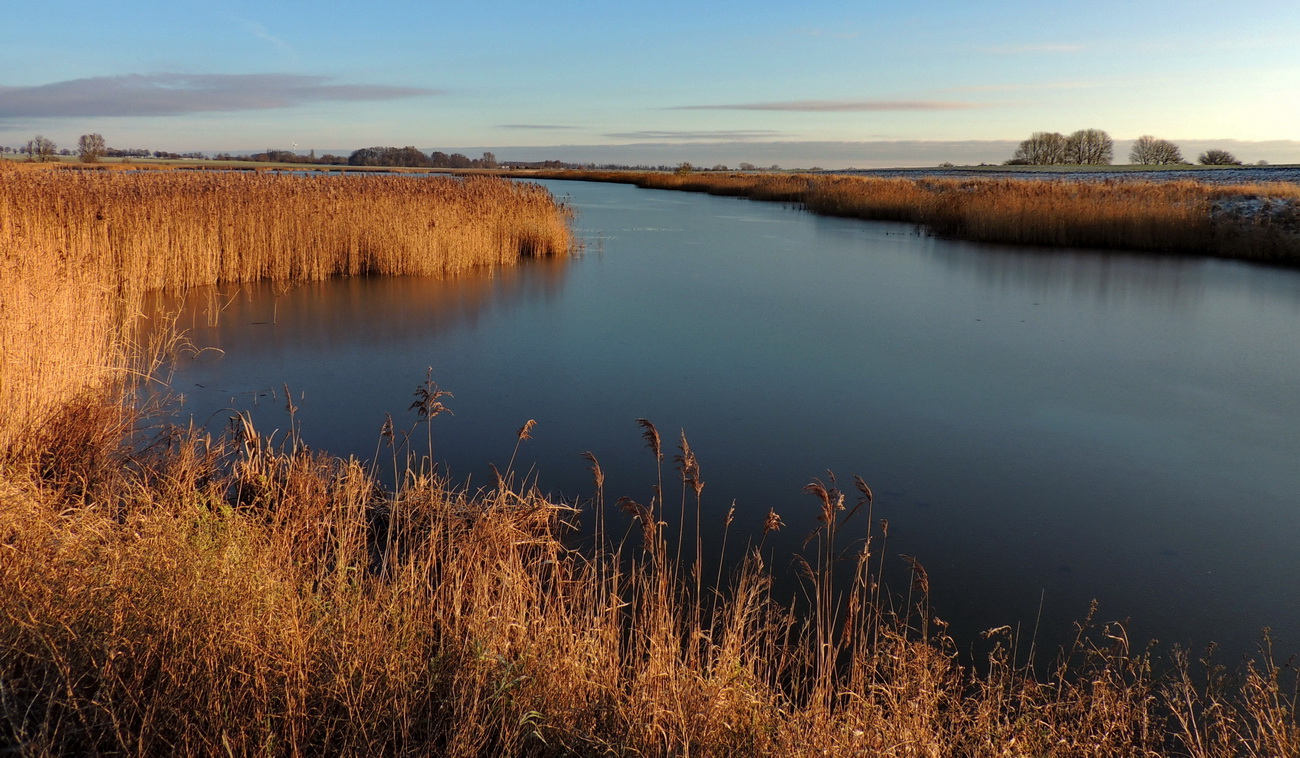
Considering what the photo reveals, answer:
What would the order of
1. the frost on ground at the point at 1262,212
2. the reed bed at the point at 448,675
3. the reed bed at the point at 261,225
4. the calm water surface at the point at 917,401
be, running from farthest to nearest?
1. the frost on ground at the point at 1262,212
2. the reed bed at the point at 261,225
3. the calm water surface at the point at 917,401
4. the reed bed at the point at 448,675

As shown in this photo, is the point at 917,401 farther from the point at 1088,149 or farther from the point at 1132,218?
the point at 1088,149

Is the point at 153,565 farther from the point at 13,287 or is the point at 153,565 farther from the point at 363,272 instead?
the point at 363,272

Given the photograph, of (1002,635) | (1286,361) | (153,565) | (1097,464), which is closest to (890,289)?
(1286,361)

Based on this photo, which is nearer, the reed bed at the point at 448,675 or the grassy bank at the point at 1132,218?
the reed bed at the point at 448,675

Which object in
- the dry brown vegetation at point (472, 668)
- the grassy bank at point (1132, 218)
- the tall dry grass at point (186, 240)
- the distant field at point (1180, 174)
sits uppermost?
the distant field at point (1180, 174)

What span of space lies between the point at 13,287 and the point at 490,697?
10.1 feet

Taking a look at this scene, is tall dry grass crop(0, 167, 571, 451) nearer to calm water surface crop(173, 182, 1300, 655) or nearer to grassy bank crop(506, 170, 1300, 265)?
calm water surface crop(173, 182, 1300, 655)

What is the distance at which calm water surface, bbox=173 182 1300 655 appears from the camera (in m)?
Answer: 2.68

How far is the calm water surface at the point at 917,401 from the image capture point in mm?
2682

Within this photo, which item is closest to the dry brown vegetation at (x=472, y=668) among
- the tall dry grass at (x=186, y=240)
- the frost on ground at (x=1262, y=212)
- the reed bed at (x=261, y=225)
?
the tall dry grass at (x=186, y=240)

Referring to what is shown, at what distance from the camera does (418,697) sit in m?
1.63

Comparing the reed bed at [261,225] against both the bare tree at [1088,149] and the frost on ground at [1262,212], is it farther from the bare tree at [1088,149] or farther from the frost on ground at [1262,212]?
the bare tree at [1088,149]

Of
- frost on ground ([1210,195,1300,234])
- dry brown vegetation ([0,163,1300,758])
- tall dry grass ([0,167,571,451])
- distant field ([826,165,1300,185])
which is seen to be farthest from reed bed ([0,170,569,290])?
distant field ([826,165,1300,185])

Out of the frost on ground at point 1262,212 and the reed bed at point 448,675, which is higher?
the frost on ground at point 1262,212
